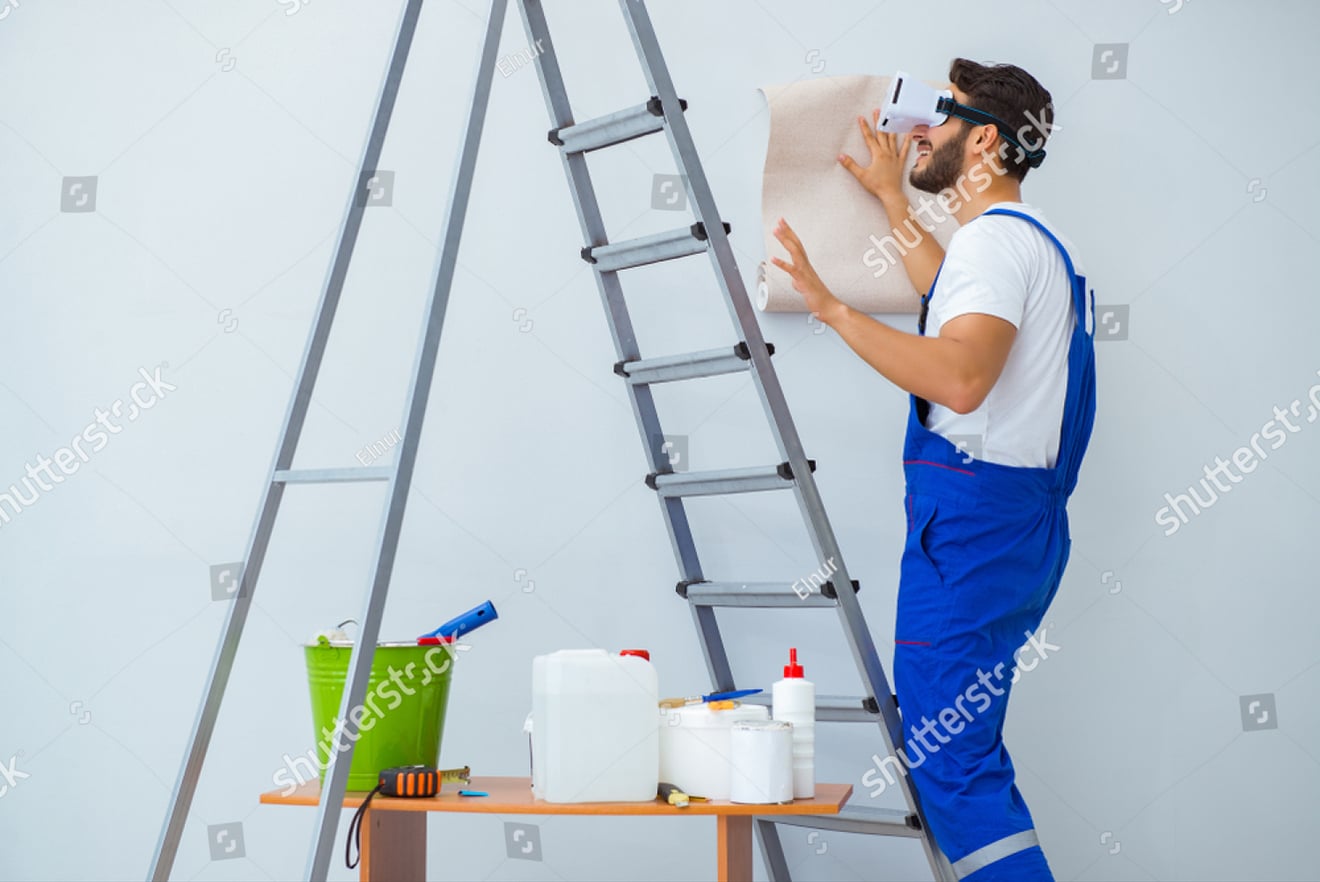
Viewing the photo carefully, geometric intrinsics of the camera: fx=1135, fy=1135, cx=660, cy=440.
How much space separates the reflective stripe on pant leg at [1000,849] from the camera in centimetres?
191

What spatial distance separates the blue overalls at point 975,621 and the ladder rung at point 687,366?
1.23 ft

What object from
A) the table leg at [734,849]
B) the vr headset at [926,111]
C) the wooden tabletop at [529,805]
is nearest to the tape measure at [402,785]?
the wooden tabletop at [529,805]

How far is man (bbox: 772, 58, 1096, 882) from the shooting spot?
1.90 metres

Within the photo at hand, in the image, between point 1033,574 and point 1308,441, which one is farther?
point 1308,441

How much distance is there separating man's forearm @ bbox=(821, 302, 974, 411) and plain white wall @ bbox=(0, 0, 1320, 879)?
72cm

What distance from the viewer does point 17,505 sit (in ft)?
8.48

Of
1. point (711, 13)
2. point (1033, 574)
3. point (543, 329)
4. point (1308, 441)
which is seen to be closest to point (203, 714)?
point (543, 329)

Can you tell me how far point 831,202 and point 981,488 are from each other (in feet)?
3.10

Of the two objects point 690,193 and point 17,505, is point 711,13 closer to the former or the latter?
point 690,193

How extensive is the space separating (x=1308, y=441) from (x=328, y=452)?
2291 mm

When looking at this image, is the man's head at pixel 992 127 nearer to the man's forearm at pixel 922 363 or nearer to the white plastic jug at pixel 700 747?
the man's forearm at pixel 922 363
